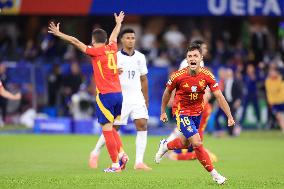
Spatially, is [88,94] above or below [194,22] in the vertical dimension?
below

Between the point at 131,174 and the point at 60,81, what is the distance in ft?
48.5

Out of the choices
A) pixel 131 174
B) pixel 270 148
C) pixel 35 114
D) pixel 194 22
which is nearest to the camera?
pixel 131 174

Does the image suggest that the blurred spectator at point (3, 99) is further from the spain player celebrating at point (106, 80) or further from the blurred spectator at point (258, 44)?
the spain player celebrating at point (106, 80)

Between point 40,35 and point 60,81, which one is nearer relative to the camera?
point 60,81

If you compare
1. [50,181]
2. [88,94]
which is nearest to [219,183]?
[50,181]

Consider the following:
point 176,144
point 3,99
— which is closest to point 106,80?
point 176,144

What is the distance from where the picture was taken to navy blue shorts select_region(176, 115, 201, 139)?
45.2 ft

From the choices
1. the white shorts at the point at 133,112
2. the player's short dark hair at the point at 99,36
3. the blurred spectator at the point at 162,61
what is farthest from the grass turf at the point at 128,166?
the blurred spectator at the point at 162,61

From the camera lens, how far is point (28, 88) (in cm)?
2953

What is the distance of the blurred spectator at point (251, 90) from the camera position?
29.5 m

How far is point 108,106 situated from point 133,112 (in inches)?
43.1

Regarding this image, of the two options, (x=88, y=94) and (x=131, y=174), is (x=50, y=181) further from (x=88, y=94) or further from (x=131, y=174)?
(x=88, y=94)

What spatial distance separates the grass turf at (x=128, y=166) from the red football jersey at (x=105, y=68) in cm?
147

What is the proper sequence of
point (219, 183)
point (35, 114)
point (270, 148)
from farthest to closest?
point (35, 114) → point (270, 148) → point (219, 183)
